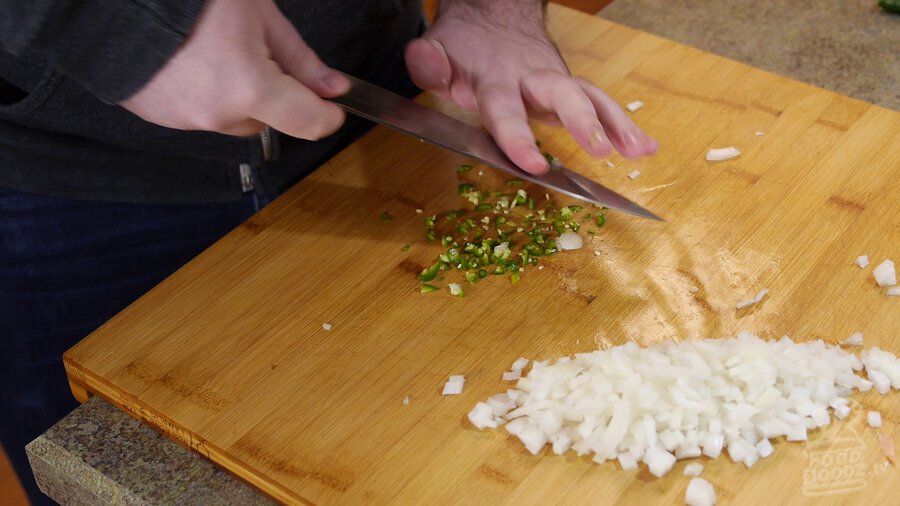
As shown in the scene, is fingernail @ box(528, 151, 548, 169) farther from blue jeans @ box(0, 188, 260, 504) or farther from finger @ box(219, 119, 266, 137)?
blue jeans @ box(0, 188, 260, 504)

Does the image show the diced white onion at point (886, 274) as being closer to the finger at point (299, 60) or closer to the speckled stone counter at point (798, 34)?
the speckled stone counter at point (798, 34)

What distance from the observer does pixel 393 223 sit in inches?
43.6

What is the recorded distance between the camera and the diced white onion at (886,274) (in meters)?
0.98

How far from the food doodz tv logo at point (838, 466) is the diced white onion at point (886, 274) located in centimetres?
19

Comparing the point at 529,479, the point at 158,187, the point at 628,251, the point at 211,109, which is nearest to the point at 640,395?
the point at 529,479

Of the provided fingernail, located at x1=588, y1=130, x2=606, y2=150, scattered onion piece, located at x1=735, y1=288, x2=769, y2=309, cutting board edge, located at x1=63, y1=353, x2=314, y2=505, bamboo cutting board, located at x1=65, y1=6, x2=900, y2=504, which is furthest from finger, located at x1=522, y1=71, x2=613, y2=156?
cutting board edge, located at x1=63, y1=353, x2=314, y2=505

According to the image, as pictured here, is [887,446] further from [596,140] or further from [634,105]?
[634,105]

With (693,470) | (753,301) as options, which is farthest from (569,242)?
(693,470)

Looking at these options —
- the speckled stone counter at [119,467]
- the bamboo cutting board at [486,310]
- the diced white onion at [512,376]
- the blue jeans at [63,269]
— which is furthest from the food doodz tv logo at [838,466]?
the blue jeans at [63,269]

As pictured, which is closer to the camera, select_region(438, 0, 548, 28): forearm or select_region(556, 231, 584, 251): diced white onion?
select_region(556, 231, 584, 251): diced white onion

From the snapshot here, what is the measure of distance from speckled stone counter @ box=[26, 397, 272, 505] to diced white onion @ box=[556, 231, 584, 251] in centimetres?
40

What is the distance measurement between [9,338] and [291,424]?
1.74ft

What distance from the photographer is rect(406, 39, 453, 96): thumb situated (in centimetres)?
117

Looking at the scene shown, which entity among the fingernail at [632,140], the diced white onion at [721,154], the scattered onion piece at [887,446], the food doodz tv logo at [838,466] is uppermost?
the fingernail at [632,140]
